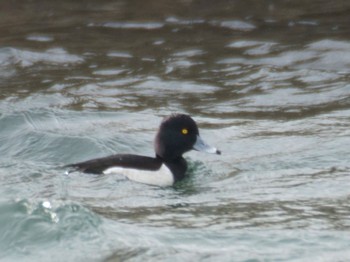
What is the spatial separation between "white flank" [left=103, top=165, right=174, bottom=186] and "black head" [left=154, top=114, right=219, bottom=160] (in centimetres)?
40

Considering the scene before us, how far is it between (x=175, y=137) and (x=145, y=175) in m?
0.67

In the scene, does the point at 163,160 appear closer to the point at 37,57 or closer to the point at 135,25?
the point at 37,57

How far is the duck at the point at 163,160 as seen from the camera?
1105 cm

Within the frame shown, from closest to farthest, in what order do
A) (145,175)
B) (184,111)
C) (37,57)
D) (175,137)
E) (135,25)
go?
1. (145,175)
2. (175,137)
3. (184,111)
4. (37,57)
5. (135,25)

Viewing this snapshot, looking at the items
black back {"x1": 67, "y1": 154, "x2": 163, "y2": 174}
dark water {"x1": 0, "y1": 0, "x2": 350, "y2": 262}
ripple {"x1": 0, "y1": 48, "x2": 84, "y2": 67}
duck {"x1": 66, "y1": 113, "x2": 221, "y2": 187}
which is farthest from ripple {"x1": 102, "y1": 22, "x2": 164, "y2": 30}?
black back {"x1": 67, "y1": 154, "x2": 163, "y2": 174}

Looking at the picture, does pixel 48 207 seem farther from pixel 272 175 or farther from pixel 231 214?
pixel 272 175

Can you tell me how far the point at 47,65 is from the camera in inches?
653

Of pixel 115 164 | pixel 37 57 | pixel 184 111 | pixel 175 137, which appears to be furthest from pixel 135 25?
pixel 115 164

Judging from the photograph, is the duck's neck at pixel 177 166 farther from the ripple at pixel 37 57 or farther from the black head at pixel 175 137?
the ripple at pixel 37 57

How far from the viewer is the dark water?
8828mm

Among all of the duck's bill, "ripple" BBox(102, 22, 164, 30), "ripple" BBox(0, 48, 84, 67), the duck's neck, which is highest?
"ripple" BBox(102, 22, 164, 30)

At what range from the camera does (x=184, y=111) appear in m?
14.2

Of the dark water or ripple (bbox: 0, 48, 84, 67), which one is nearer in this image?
the dark water

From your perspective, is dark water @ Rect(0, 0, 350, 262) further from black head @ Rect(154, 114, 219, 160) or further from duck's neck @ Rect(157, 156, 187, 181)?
black head @ Rect(154, 114, 219, 160)
